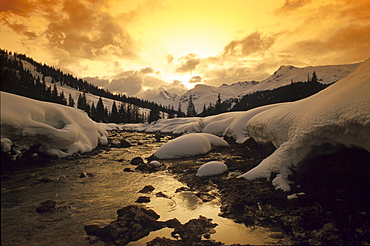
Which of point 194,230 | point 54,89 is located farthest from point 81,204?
point 54,89

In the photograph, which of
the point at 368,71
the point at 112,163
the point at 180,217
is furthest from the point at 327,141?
the point at 112,163

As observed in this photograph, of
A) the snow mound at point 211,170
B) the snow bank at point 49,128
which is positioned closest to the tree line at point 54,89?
the snow bank at point 49,128

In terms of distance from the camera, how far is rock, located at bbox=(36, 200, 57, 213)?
198 inches

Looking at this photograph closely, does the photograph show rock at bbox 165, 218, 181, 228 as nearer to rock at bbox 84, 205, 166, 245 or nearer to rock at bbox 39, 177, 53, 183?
rock at bbox 84, 205, 166, 245

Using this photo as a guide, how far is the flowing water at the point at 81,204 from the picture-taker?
3.68m

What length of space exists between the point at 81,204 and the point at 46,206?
106cm

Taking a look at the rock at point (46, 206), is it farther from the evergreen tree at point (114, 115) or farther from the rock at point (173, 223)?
the evergreen tree at point (114, 115)

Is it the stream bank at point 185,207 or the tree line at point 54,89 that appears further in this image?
the tree line at point 54,89

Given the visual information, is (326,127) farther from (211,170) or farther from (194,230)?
(211,170)

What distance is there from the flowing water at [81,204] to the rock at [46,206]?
0.14 meters

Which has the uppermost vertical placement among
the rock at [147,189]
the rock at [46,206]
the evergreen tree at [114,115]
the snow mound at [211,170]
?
the evergreen tree at [114,115]

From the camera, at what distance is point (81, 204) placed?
6156 mm

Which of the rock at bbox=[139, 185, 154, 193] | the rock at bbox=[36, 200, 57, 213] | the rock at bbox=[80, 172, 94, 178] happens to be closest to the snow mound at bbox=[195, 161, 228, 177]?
the rock at bbox=[139, 185, 154, 193]

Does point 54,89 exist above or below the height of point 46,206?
above
